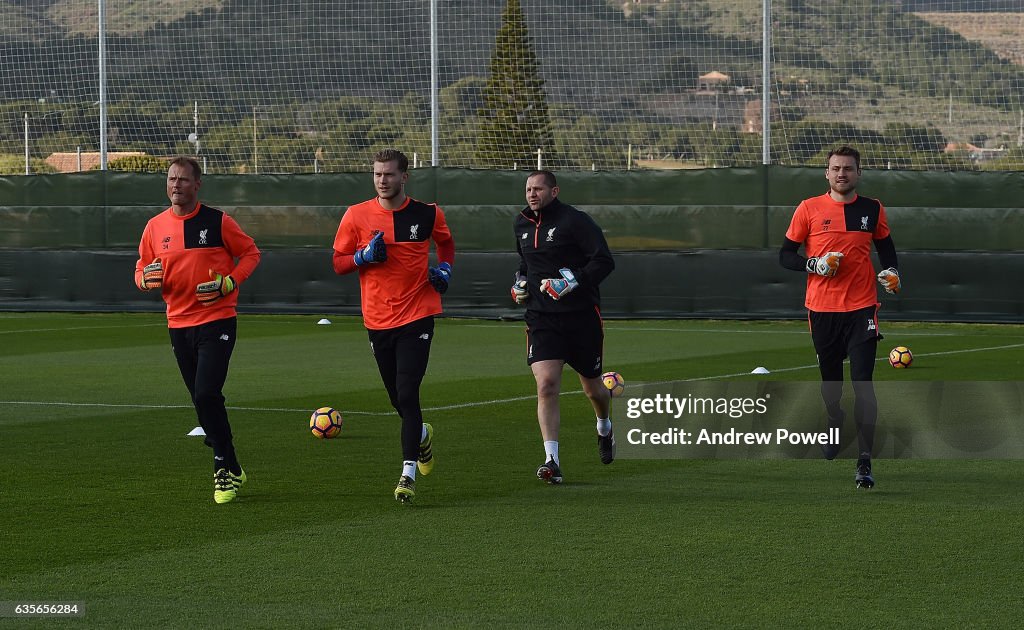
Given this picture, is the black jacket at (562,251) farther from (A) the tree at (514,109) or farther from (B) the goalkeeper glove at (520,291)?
(A) the tree at (514,109)

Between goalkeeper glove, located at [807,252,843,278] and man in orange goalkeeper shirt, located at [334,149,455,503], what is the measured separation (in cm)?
228

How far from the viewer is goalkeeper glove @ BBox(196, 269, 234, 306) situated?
9297 millimetres

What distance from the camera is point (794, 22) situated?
84.4 ft

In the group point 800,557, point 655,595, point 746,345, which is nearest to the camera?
point 655,595

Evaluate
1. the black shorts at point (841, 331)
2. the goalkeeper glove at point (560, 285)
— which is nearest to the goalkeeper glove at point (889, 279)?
the black shorts at point (841, 331)

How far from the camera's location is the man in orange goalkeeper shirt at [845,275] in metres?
9.88

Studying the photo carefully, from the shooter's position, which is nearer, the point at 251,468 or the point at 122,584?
the point at 122,584

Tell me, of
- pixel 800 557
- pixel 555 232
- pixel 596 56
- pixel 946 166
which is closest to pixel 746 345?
pixel 946 166

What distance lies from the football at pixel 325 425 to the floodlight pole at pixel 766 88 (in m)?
14.5

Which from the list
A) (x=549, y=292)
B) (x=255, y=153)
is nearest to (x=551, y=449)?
(x=549, y=292)

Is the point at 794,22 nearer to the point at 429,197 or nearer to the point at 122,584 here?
the point at 429,197

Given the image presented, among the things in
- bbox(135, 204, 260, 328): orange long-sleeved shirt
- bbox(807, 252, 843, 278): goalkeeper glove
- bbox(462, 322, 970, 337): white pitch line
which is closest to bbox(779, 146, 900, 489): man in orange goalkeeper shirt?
bbox(807, 252, 843, 278): goalkeeper glove

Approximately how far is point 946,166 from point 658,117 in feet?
16.3

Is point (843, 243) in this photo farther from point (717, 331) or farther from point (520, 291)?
point (717, 331)
